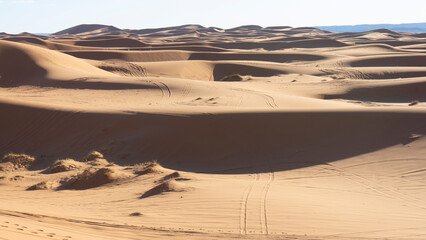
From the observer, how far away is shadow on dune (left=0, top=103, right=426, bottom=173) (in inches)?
514

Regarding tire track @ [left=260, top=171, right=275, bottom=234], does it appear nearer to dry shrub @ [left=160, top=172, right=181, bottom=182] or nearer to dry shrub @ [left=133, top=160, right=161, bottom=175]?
dry shrub @ [left=160, top=172, right=181, bottom=182]

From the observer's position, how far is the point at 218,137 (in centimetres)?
1436

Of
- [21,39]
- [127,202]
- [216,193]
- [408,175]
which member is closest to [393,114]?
[408,175]

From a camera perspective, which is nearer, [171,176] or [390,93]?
[171,176]

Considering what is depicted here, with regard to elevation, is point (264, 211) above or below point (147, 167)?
above

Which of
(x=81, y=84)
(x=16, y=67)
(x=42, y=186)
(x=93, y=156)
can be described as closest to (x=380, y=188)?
(x=42, y=186)

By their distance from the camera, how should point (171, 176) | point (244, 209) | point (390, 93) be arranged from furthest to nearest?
point (390, 93) < point (171, 176) < point (244, 209)

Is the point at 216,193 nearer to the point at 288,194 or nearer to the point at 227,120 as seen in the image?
the point at 288,194

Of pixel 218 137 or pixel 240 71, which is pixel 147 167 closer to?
pixel 218 137

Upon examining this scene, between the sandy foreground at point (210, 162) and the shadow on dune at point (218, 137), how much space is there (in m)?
0.04

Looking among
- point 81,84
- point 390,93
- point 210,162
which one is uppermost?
point 81,84

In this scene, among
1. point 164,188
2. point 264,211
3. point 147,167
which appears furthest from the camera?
point 147,167

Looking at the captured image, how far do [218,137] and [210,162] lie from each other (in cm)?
139

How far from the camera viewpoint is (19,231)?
5.96 m
